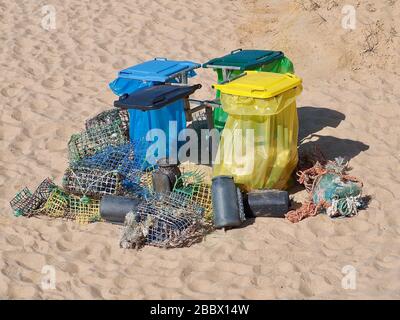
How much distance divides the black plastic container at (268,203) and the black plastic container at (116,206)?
859 mm

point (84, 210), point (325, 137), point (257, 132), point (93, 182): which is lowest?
point (84, 210)

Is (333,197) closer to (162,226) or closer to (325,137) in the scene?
(162,226)

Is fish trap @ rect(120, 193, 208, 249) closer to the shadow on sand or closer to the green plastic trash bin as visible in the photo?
the green plastic trash bin

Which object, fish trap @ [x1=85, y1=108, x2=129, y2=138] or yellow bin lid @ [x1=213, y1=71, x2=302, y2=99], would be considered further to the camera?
fish trap @ [x1=85, y1=108, x2=129, y2=138]

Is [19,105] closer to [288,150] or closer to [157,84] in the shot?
[157,84]

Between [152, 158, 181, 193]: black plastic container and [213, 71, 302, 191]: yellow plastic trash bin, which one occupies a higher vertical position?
[213, 71, 302, 191]: yellow plastic trash bin

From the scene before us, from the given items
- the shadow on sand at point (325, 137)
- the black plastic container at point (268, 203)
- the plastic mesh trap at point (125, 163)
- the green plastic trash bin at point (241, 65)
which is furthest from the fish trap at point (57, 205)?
the shadow on sand at point (325, 137)

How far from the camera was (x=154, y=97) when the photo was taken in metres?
5.75

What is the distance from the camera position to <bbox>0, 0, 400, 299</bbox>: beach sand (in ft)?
16.0

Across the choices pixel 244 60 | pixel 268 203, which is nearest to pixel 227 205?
pixel 268 203

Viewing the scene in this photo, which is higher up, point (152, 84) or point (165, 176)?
point (152, 84)

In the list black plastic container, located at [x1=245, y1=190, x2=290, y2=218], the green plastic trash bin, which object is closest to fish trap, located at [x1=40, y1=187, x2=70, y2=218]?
black plastic container, located at [x1=245, y1=190, x2=290, y2=218]

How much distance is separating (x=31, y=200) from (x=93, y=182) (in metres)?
0.58

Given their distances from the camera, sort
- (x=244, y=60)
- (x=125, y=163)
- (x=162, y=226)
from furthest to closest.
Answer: (x=244, y=60) < (x=125, y=163) < (x=162, y=226)
